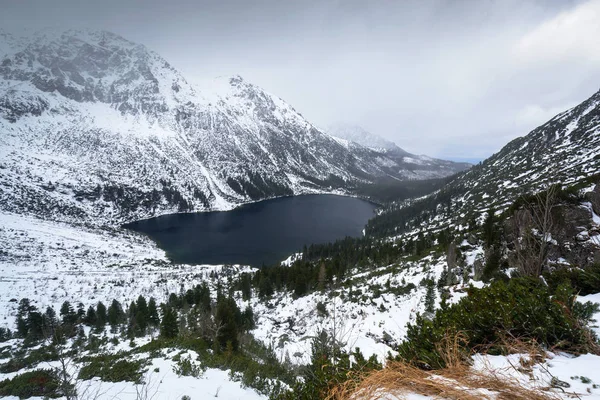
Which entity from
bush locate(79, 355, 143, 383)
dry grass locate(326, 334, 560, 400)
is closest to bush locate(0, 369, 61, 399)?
bush locate(79, 355, 143, 383)

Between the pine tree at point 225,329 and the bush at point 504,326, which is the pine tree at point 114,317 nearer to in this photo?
the pine tree at point 225,329

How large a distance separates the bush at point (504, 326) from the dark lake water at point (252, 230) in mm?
88316

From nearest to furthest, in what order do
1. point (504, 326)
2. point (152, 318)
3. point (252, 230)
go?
point (504, 326) → point (152, 318) → point (252, 230)

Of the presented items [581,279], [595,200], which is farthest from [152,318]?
[595,200]

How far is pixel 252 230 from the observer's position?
12712 centimetres

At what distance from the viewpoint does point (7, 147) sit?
164m

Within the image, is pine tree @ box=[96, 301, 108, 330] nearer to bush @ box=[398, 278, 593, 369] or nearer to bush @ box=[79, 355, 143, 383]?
bush @ box=[79, 355, 143, 383]

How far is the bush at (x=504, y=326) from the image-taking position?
135 inches

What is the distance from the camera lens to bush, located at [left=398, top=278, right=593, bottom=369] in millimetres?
3428

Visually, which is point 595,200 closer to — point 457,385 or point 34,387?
point 457,385

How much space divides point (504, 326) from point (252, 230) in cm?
12746

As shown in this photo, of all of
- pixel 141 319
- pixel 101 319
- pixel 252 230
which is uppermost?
pixel 252 230

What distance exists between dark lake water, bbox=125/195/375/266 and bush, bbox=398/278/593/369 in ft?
290

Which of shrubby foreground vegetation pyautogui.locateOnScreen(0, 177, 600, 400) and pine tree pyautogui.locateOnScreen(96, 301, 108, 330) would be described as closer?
shrubby foreground vegetation pyautogui.locateOnScreen(0, 177, 600, 400)
